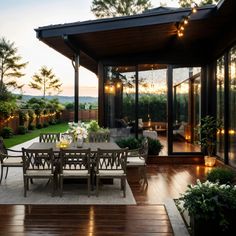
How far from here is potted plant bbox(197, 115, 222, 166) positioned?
928 centimetres

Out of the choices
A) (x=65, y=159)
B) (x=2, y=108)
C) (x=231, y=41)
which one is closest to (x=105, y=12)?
(x=2, y=108)

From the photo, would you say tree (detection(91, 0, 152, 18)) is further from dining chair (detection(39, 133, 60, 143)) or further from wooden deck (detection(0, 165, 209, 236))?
wooden deck (detection(0, 165, 209, 236))

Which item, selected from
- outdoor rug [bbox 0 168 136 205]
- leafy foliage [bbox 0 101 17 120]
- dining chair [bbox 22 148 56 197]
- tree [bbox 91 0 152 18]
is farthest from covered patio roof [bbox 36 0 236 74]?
tree [bbox 91 0 152 18]

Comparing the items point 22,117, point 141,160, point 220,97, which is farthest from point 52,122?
point 141,160

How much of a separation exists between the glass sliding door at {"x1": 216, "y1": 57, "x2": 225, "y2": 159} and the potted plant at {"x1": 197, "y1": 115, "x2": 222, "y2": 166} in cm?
15

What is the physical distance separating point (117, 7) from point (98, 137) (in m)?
16.4

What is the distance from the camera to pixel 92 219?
4668 millimetres

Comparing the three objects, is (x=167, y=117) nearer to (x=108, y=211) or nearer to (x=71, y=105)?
(x=108, y=211)

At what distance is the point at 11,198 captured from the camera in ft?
19.0

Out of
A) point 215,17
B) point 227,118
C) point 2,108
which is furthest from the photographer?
point 2,108

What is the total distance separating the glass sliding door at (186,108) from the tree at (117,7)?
13.7 m

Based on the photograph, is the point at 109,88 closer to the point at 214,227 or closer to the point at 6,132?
the point at 214,227

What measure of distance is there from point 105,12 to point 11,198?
19.3 metres

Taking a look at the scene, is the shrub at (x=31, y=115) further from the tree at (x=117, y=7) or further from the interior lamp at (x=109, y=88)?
the interior lamp at (x=109, y=88)
